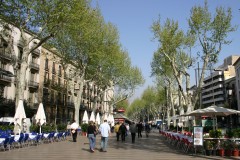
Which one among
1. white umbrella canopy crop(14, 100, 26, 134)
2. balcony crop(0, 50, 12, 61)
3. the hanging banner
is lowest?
the hanging banner

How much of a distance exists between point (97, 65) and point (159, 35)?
1302 centimetres

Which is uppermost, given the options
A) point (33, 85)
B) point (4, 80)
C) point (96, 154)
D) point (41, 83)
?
point (41, 83)

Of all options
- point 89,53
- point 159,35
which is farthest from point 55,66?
point 159,35

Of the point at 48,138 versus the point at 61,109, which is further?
the point at 61,109

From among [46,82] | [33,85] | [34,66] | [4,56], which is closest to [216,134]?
[4,56]

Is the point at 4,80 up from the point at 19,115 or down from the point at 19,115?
up

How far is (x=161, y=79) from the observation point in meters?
49.4

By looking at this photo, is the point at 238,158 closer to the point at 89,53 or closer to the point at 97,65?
the point at 89,53

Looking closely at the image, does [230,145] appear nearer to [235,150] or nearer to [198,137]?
[235,150]

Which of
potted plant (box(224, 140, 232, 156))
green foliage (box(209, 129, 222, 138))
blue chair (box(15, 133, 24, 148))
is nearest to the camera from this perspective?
potted plant (box(224, 140, 232, 156))

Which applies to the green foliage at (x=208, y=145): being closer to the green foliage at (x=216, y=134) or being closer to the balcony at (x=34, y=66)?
the green foliage at (x=216, y=134)

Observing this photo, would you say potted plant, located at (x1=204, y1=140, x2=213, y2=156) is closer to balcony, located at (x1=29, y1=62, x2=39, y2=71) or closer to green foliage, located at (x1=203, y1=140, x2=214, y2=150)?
green foliage, located at (x1=203, y1=140, x2=214, y2=150)

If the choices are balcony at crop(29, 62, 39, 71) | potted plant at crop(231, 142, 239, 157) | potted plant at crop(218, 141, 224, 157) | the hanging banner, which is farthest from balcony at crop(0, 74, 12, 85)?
potted plant at crop(231, 142, 239, 157)

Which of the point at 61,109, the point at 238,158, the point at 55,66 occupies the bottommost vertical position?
the point at 238,158
